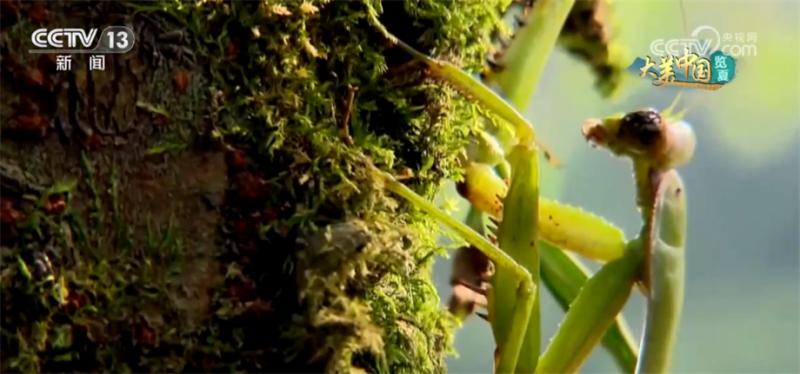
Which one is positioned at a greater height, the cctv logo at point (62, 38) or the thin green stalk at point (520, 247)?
the cctv logo at point (62, 38)

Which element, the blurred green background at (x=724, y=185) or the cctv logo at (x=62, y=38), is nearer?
the cctv logo at (x=62, y=38)

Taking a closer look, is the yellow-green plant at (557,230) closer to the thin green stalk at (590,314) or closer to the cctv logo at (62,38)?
the thin green stalk at (590,314)

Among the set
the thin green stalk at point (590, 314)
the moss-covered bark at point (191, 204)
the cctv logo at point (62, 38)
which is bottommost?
the thin green stalk at point (590, 314)

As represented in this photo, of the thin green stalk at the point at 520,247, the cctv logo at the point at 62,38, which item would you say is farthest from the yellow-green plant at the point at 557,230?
the cctv logo at the point at 62,38

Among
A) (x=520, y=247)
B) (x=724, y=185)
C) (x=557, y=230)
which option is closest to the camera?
(x=520, y=247)

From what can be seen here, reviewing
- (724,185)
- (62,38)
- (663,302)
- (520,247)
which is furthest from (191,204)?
(724,185)

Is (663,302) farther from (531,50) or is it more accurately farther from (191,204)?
(191,204)
